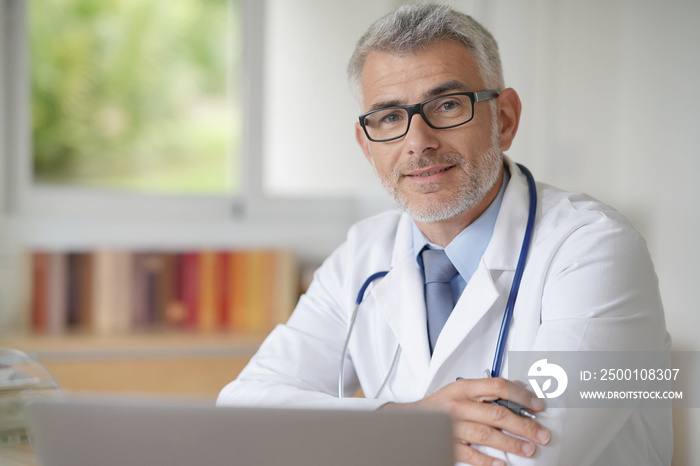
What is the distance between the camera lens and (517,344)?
125cm

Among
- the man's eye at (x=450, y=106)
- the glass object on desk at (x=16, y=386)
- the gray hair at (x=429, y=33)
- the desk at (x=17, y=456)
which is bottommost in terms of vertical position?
the desk at (x=17, y=456)

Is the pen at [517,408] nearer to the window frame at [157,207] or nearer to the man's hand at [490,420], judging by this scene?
the man's hand at [490,420]

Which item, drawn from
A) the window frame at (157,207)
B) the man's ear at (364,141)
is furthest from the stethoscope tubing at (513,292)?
the window frame at (157,207)

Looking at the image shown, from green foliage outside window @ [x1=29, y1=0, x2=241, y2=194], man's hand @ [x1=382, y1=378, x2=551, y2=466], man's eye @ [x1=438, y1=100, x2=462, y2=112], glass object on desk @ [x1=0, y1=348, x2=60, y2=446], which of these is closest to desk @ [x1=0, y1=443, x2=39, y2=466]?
glass object on desk @ [x1=0, y1=348, x2=60, y2=446]

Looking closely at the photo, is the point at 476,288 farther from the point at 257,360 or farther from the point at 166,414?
the point at 166,414

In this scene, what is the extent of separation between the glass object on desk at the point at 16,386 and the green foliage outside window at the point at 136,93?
1.87 metres

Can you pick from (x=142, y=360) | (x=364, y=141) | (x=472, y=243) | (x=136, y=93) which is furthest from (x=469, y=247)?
(x=136, y=93)

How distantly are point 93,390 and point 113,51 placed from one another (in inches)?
58.6

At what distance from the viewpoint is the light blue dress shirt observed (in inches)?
54.7

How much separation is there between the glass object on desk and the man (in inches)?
14.0

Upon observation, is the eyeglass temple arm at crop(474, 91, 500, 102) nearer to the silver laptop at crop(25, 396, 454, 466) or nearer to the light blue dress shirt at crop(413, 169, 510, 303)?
the light blue dress shirt at crop(413, 169, 510, 303)

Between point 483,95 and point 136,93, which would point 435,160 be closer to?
point 483,95

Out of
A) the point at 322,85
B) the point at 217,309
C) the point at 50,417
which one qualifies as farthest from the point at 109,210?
the point at 50,417

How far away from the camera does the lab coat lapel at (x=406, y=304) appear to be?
4.44 ft
